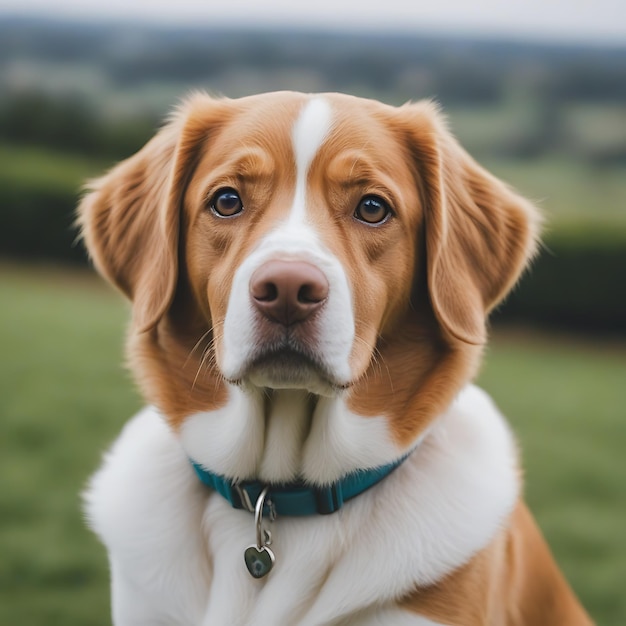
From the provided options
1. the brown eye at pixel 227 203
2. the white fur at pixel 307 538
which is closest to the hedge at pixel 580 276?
the white fur at pixel 307 538

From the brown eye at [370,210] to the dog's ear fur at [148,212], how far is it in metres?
0.61

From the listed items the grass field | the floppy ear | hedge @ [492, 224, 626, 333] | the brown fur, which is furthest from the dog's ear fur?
hedge @ [492, 224, 626, 333]

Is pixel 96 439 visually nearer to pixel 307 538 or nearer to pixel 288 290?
pixel 307 538

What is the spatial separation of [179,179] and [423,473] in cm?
124

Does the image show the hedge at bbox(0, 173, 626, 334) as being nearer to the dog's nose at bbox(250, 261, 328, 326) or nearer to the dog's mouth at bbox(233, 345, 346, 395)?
the dog's mouth at bbox(233, 345, 346, 395)

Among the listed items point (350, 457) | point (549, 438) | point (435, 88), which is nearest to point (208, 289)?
point (350, 457)

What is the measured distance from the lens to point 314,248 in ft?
7.75

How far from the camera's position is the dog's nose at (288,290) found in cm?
225

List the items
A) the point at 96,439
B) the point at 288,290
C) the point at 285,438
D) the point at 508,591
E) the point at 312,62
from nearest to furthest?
1. the point at 288,290
2. the point at 285,438
3. the point at 508,591
4. the point at 96,439
5. the point at 312,62

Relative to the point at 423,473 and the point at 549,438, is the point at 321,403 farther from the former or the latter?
the point at 549,438

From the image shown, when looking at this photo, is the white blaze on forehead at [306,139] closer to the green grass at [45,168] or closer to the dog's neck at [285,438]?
the dog's neck at [285,438]

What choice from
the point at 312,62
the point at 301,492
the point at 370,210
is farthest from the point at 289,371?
the point at 312,62

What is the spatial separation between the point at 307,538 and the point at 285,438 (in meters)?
0.31

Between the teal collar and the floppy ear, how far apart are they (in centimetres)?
52
